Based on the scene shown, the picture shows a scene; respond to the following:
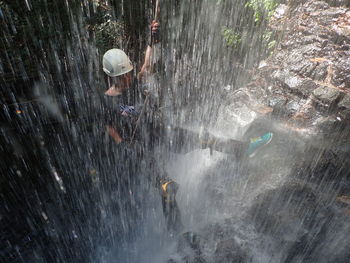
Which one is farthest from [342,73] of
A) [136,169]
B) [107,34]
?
[107,34]

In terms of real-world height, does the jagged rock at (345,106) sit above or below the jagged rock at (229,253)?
above

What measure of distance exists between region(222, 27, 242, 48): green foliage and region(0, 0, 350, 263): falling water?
0.03 metres

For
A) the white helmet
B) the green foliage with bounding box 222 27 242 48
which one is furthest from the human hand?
the green foliage with bounding box 222 27 242 48

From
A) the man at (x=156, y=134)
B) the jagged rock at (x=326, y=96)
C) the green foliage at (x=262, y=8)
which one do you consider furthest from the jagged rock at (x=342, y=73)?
the green foliage at (x=262, y=8)

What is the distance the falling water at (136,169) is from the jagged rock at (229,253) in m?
0.02

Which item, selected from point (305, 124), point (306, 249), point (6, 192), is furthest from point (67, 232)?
point (305, 124)

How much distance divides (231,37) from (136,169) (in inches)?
205

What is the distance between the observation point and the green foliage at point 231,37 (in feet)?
23.4

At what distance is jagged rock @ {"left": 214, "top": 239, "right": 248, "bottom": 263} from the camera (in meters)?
3.41

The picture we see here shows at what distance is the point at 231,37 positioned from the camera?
716cm

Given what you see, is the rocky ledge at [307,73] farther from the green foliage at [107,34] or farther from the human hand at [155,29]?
the green foliage at [107,34]

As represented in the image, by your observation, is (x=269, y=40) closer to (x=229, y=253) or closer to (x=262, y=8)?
(x=262, y=8)

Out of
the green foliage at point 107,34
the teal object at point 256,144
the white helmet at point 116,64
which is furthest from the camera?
the green foliage at point 107,34

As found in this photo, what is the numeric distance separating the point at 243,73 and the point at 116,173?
16.5ft
